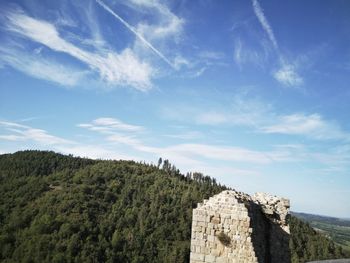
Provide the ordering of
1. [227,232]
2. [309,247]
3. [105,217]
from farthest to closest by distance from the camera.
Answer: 1. [105,217]
2. [309,247]
3. [227,232]

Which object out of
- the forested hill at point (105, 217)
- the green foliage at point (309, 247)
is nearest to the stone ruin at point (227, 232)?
the green foliage at point (309, 247)

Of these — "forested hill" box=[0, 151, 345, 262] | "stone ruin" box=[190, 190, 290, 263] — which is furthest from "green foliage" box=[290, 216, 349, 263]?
"stone ruin" box=[190, 190, 290, 263]

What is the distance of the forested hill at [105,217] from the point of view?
93.1 m

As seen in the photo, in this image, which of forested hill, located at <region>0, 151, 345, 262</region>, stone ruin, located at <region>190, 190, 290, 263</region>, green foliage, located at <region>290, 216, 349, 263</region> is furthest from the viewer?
forested hill, located at <region>0, 151, 345, 262</region>

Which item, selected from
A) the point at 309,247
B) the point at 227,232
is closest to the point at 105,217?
the point at 309,247

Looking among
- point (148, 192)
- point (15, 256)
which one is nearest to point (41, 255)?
point (15, 256)

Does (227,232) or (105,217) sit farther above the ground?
(105,217)

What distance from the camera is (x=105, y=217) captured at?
11481 cm

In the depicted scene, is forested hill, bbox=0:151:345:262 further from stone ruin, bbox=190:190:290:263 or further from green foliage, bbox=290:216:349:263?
stone ruin, bbox=190:190:290:263

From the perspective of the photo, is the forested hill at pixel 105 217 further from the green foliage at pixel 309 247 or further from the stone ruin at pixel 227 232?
the stone ruin at pixel 227 232

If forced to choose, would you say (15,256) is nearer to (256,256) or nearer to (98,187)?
(98,187)

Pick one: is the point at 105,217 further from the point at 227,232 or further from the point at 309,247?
the point at 227,232

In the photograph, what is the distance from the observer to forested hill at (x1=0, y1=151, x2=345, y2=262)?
93.1m

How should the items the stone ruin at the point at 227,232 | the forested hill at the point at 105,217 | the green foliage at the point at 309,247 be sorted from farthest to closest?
1. the forested hill at the point at 105,217
2. the green foliage at the point at 309,247
3. the stone ruin at the point at 227,232
